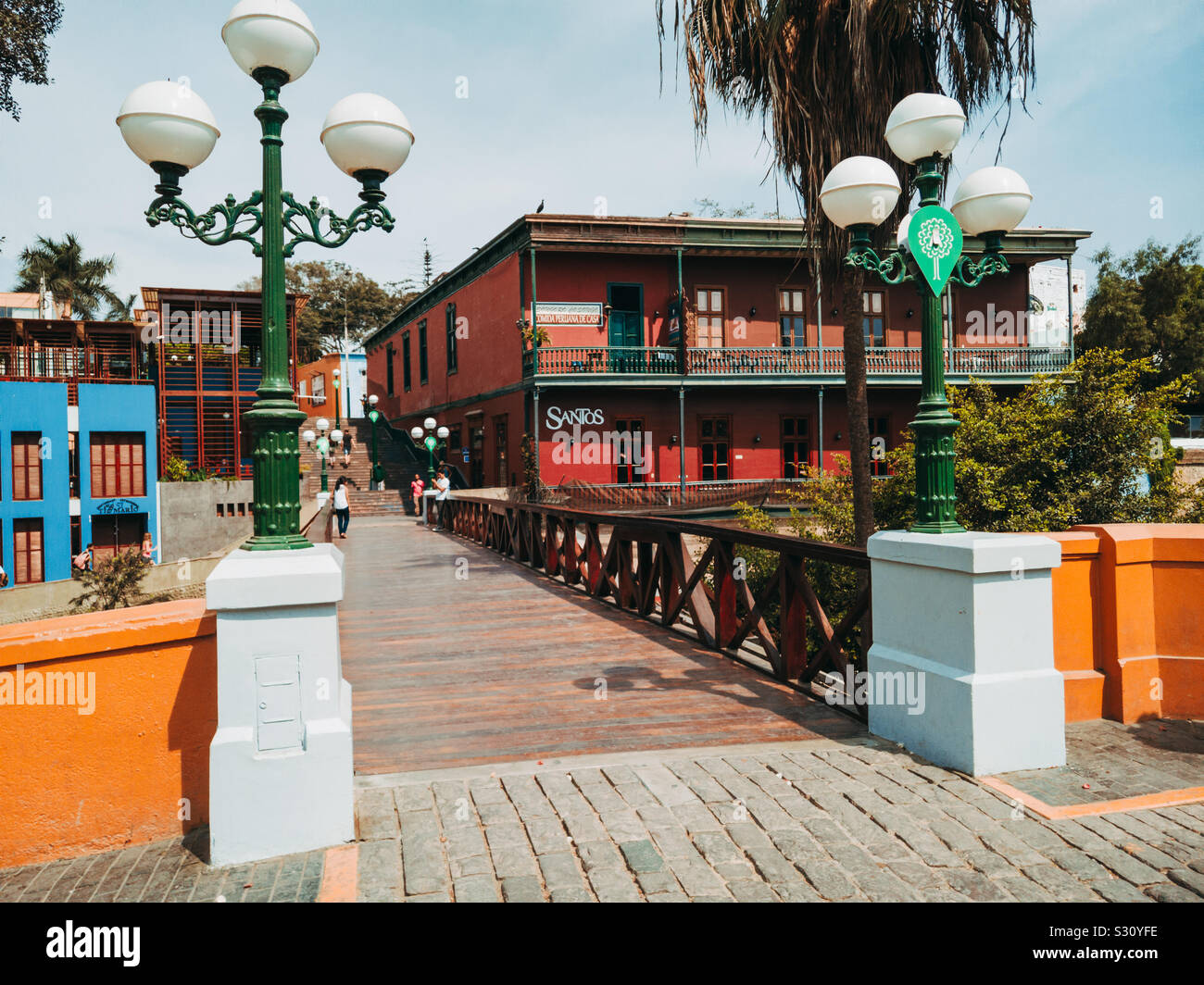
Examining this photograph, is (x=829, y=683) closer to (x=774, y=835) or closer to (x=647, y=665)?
(x=647, y=665)

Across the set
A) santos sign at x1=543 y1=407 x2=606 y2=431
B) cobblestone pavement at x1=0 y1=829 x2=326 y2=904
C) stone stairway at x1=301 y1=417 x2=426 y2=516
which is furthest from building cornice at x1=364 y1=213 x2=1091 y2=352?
cobblestone pavement at x1=0 y1=829 x2=326 y2=904

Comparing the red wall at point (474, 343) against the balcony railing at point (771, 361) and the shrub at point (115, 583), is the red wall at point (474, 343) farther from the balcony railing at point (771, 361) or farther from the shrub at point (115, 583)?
the shrub at point (115, 583)

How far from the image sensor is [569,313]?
23.1 metres

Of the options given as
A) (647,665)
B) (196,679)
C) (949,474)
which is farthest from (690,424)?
(196,679)

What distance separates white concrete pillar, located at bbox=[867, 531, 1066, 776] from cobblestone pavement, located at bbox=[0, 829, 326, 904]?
296 centimetres

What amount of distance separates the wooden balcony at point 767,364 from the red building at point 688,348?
0.19 ft

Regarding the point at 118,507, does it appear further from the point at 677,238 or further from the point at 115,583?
the point at 677,238

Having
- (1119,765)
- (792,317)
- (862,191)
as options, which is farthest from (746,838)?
(792,317)

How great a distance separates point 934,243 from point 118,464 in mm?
26921

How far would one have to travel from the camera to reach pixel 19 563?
23.4m

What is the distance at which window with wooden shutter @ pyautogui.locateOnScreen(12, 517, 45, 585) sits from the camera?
23312mm

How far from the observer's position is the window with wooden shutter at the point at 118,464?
25078mm

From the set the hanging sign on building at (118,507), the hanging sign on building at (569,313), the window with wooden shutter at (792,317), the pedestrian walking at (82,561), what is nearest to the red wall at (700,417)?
the window with wooden shutter at (792,317)

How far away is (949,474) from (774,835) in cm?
220
